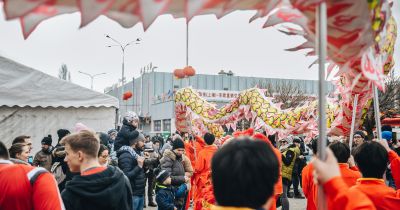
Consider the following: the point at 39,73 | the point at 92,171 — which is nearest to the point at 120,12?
the point at 92,171

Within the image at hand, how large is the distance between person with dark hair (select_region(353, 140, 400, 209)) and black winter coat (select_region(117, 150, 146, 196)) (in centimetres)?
352

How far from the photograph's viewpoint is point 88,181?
312cm

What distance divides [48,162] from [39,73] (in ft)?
7.65

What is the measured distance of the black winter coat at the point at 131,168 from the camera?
229 inches

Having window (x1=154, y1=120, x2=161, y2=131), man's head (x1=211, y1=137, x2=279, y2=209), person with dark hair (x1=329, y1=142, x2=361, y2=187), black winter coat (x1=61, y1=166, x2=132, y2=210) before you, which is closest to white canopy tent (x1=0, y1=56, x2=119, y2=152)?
black winter coat (x1=61, y1=166, x2=132, y2=210)

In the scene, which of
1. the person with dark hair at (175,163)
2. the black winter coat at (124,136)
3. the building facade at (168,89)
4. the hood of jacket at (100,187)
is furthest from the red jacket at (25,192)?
the building facade at (168,89)

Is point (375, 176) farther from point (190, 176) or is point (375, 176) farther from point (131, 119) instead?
point (190, 176)

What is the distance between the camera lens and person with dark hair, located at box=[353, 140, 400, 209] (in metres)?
2.87

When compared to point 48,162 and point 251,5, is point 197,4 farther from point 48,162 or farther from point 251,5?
point 48,162

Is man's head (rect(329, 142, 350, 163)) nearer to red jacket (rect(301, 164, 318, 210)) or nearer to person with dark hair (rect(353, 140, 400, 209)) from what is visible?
red jacket (rect(301, 164, 318, 210))

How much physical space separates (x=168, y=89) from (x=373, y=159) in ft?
141

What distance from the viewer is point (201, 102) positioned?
10.9 m

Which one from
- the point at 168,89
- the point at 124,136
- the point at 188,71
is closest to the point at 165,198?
the point at 124,136

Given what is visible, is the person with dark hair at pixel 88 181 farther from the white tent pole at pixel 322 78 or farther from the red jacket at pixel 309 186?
the red jacket at pixel 309 186
